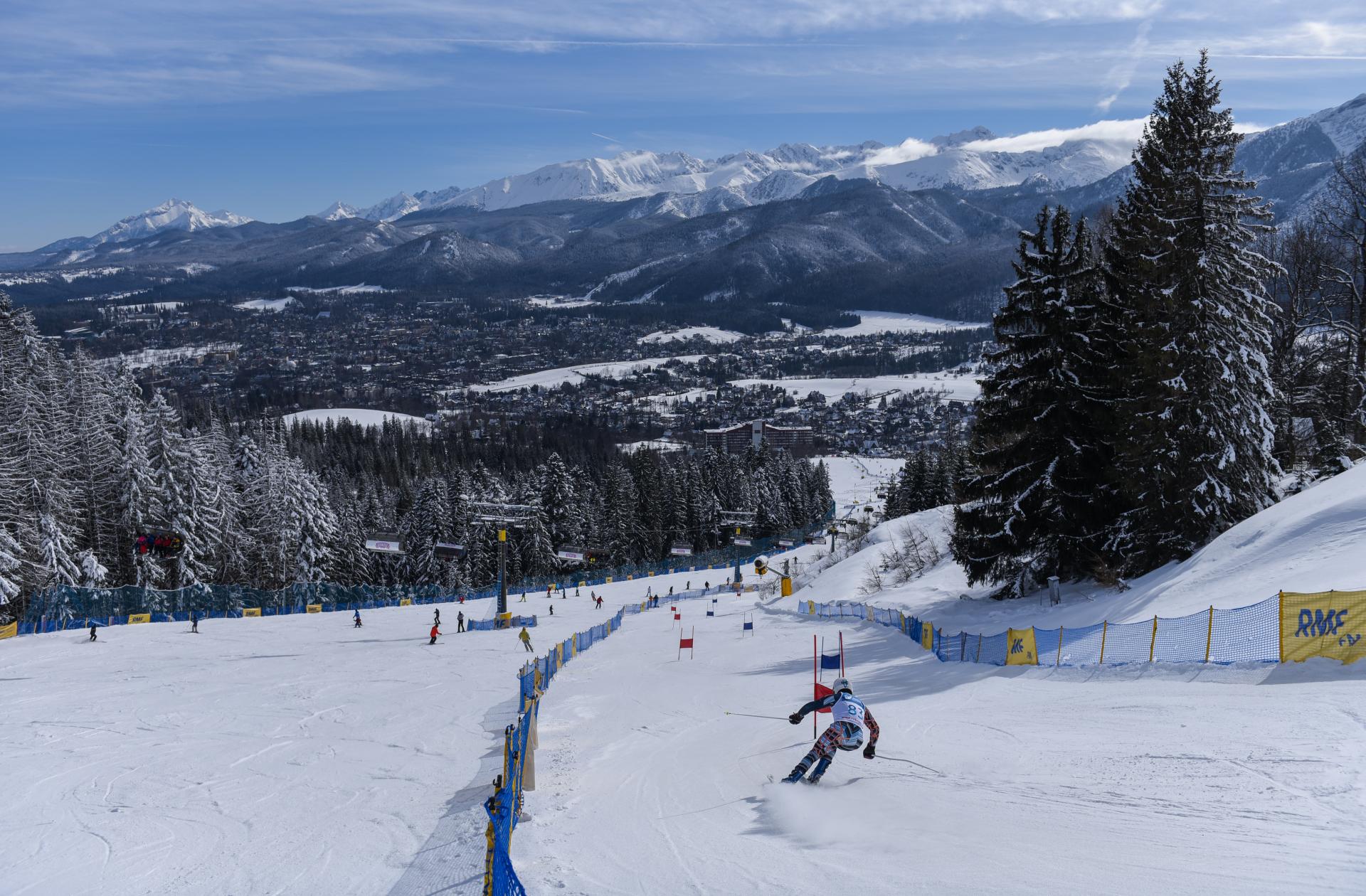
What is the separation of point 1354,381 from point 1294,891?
31.8 metres

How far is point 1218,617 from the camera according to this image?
1605 cm

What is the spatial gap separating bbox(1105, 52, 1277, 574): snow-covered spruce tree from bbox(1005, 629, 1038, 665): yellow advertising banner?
6729mm

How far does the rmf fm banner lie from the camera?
13.2 m

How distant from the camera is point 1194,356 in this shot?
23.7 metres

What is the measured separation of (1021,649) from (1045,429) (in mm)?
8973

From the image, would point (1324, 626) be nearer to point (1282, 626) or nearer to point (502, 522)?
point (1282, 626)

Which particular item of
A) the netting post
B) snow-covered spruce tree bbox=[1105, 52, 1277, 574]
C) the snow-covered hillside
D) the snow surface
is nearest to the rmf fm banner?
the netting post

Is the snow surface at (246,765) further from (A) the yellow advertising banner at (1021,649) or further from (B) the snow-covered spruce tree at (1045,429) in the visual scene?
(B) the snow-covered spruce tree at (1045,429)

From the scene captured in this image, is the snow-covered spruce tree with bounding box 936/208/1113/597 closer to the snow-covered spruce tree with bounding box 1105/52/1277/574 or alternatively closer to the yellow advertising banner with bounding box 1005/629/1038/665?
the snow-covered spruce tree with bounding box 1105/52/1277/574

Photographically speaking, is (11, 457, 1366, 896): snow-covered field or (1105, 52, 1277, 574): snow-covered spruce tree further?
(1105, 52, 1277, 574): snow-covered spruce tree

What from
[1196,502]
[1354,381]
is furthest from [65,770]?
[1354,381]

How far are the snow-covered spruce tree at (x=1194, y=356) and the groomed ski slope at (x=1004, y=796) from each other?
9.09 meters

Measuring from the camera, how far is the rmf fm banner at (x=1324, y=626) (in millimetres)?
13188

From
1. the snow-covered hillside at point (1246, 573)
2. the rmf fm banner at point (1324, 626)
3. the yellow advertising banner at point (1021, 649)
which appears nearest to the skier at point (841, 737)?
the rmf fm banner at point (1324, 626)
